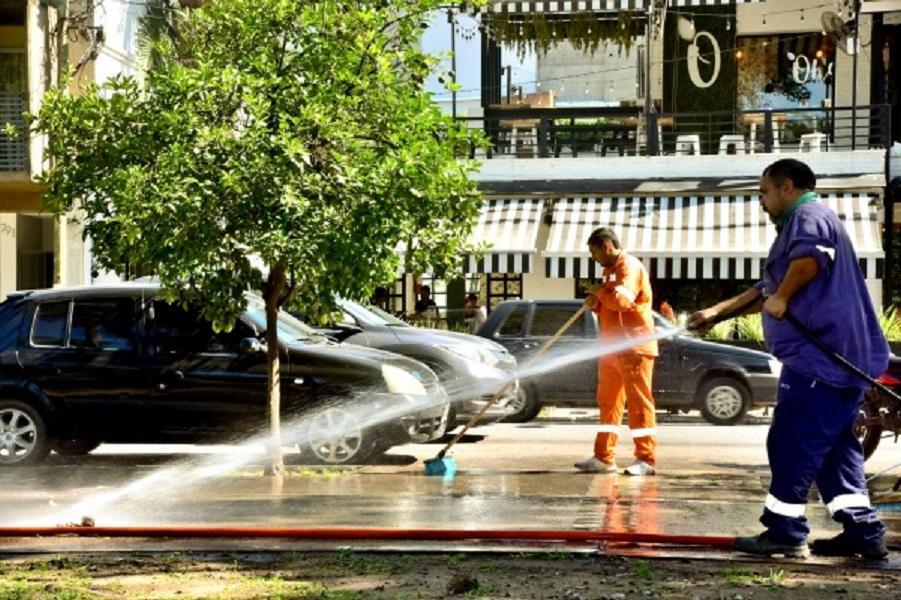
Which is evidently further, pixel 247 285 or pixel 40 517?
pixel 247 285

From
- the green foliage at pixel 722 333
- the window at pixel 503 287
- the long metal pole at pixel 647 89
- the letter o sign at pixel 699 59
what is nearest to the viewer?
the green foliage at pixel 722 333

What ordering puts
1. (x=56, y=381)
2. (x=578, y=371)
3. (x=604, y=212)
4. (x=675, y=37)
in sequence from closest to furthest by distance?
1. (x=56, y=381)
2. (x=578, y=371)
3. (x=604, y=212)
4. (x=675, y=37)

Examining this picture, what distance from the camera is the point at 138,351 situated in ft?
43.3

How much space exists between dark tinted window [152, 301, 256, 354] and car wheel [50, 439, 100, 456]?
3.79 ft

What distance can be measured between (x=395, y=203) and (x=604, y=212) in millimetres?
16782

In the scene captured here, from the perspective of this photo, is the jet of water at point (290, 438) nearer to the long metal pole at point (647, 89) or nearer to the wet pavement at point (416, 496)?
the wet pavement at point (416, 496)

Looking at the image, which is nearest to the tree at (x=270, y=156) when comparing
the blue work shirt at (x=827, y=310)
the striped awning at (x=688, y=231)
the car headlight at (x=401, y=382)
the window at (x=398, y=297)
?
the car headlight at (x=401, y=382)

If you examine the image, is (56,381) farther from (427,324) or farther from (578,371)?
(427,324)

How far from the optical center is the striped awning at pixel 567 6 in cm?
2773

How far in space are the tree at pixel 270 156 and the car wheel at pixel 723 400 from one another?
7733mm

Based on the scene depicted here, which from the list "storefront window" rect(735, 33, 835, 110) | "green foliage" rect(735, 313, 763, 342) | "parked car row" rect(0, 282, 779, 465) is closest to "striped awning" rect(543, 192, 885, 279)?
"storefront window" rect(735, 33, 835, 110)

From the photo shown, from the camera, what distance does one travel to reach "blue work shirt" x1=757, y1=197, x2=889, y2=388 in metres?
7.23

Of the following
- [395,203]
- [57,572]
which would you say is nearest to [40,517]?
[57,572]

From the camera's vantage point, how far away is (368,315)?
680 inches
